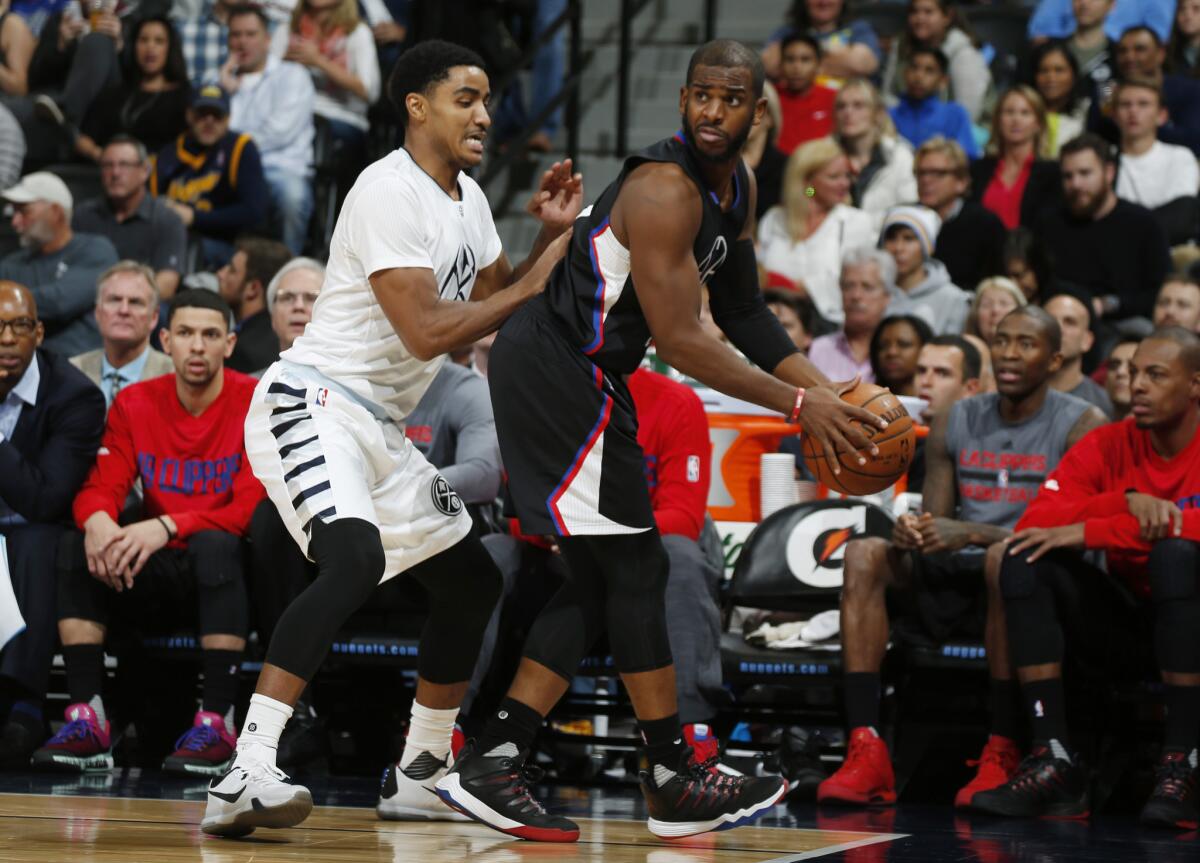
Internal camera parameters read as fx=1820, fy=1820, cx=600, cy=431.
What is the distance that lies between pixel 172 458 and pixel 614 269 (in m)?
2.67

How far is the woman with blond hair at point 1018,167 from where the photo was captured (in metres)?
9.30

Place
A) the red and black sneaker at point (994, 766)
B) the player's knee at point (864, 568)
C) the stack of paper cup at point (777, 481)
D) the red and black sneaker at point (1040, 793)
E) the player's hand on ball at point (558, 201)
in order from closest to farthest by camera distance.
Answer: the player's hand on ball at point (558, 201)
the red and black sneaker at point (1040, 793)
the red and black sneaker at point (994, 766)
the player's knee at point (864, 568)
the stack of paper cup at point (777, 481)

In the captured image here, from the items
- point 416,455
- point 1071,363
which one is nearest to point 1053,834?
point 416,455

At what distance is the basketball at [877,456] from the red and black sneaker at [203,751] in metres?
2.41

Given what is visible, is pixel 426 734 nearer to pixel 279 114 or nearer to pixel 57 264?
pixel 57 264

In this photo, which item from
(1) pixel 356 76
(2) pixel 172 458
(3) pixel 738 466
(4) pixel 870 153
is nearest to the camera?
(2) pixel 172 458

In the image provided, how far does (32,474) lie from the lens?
6.29 metres

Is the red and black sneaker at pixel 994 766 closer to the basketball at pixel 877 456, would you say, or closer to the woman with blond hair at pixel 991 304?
the basketball at pixel 877 456

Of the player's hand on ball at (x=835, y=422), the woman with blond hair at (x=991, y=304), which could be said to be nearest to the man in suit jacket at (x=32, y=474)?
the player's hand on ball at (x=835, y=422)

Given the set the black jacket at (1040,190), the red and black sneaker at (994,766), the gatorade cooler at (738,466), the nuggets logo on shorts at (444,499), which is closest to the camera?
the nuggets logo on shorts at (444,499)

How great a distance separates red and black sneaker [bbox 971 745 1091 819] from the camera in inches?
209

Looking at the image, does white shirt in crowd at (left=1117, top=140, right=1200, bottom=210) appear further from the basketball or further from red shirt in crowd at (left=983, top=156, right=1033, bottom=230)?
the basketball

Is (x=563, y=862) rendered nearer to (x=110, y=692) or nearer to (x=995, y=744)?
(x=995, y=744)

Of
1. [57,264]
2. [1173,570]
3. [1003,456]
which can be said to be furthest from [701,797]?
[57,264]
